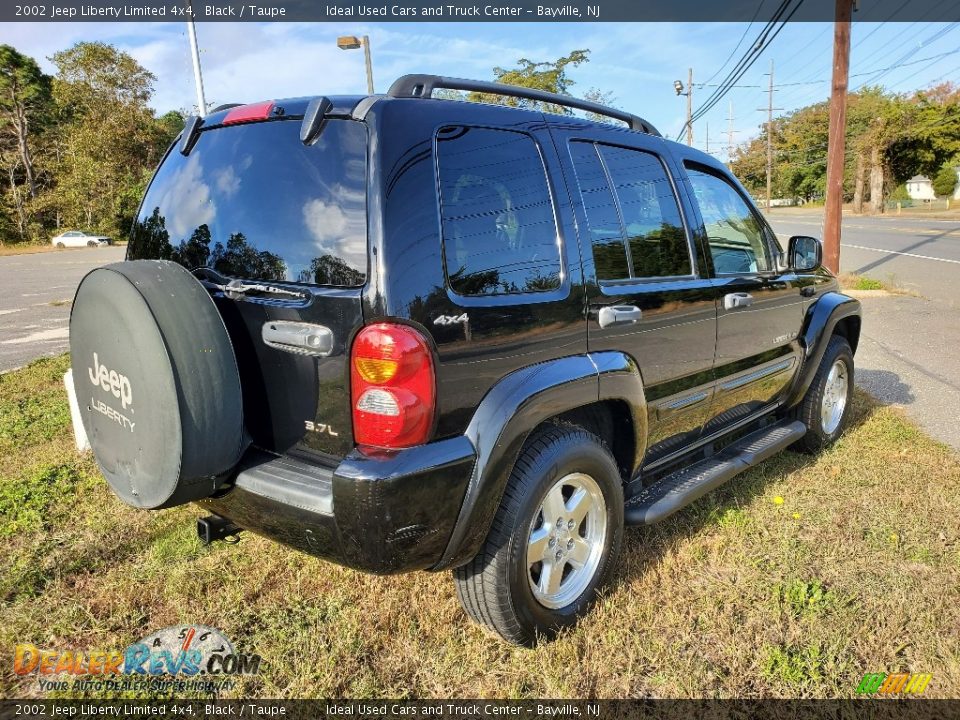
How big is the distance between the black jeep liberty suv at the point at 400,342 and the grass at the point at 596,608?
0.92 ft

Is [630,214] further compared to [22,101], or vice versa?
[22,101]

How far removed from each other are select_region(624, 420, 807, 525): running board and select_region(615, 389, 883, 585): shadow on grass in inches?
11.9

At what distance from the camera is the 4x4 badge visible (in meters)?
2.09

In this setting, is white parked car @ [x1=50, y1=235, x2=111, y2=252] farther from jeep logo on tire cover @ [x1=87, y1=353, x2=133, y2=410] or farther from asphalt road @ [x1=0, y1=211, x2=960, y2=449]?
jeep logo on tire cover @ [x1=87, y1=353, x2=133, y2=410]

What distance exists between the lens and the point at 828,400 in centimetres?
460

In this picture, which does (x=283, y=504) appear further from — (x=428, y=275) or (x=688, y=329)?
(x=688, y=329)

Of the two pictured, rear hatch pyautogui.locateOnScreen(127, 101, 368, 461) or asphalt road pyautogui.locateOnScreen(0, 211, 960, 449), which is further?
asphalt road pyautogui.locateOnScreen(0, 211, 960, 449)

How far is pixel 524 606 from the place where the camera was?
7.93ft

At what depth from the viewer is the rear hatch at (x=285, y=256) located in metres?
2.10

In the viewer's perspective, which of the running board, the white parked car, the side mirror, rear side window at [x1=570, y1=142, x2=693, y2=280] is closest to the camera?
rear side window at [x1=570, y1=142, x2=693, y2=280]

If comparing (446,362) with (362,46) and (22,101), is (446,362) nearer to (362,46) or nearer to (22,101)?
(362,46)

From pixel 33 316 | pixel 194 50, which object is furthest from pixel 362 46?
pixel 33 316

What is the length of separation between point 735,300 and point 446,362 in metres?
1.98

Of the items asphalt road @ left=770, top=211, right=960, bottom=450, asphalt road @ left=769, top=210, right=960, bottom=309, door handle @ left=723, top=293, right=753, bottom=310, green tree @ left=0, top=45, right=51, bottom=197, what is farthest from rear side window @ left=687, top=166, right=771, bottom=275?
green tree @ left=0, top=45, right=51, bottom=197
